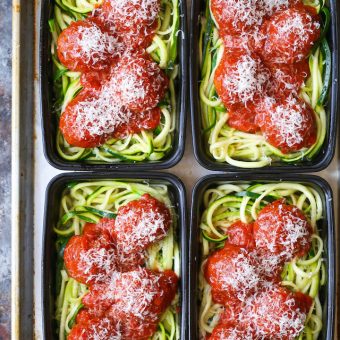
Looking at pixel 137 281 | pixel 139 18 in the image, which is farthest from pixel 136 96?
pixel 137 281

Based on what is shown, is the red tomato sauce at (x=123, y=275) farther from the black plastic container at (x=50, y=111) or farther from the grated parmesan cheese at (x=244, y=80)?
the grated parmesan cheese at (x=244, y=80)

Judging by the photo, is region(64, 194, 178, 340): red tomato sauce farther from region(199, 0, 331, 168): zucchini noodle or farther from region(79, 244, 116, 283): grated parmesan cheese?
region(199, 0, 331, 168): zucchini noodle

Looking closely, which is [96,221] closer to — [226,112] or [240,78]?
[226,112]

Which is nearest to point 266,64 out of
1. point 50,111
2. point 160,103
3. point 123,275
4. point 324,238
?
point 160,103

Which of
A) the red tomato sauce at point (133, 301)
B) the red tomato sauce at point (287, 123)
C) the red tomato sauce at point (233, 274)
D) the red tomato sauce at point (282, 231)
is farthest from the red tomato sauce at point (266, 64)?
the red tomato sauce at point (133, 301)

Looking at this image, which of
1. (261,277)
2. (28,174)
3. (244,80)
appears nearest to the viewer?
(244,80)

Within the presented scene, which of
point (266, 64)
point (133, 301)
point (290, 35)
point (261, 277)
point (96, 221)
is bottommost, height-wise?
point (133, 301)
